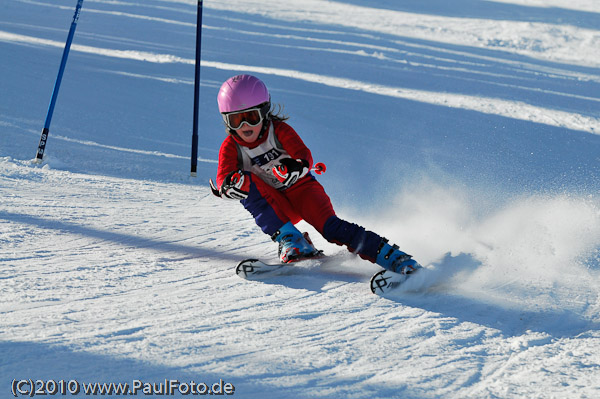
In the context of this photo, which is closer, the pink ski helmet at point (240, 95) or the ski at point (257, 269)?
the ski at point (257, 269)

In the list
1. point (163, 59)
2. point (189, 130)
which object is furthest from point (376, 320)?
point (163, 59)

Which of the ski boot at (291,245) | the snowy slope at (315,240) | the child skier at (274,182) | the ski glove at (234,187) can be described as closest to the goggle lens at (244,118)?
Answer: the child skier at (274,182)

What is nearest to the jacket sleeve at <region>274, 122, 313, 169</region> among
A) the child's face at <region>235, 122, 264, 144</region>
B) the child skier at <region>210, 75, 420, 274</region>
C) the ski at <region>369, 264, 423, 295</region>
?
the child skier at <region>210, 75, 420, 274</region>

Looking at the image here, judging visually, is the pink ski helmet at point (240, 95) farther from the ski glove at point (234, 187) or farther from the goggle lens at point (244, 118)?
the ski glove at point (234, 187)

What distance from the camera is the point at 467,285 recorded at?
372cm

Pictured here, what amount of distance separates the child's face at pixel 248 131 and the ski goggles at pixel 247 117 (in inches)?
0.7

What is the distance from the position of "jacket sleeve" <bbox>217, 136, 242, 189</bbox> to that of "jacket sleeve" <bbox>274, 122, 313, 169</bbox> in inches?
11.9

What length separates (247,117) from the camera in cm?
402

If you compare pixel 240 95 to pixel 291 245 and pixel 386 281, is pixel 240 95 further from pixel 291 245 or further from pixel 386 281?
pixel 386 281

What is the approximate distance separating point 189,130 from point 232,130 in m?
4.82

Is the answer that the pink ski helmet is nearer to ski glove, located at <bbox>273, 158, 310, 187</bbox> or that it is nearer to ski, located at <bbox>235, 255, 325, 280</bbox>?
ski glove, located at <bbox>273, 158, 310, 187</bbox>

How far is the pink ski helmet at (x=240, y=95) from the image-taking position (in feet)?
13.0

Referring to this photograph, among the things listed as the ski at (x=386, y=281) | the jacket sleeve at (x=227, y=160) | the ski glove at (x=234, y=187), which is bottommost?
the ski at (x=386, y=281)

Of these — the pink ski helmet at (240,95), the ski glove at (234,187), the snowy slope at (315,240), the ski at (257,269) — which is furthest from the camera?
the pink ski helmet at (240,95)
